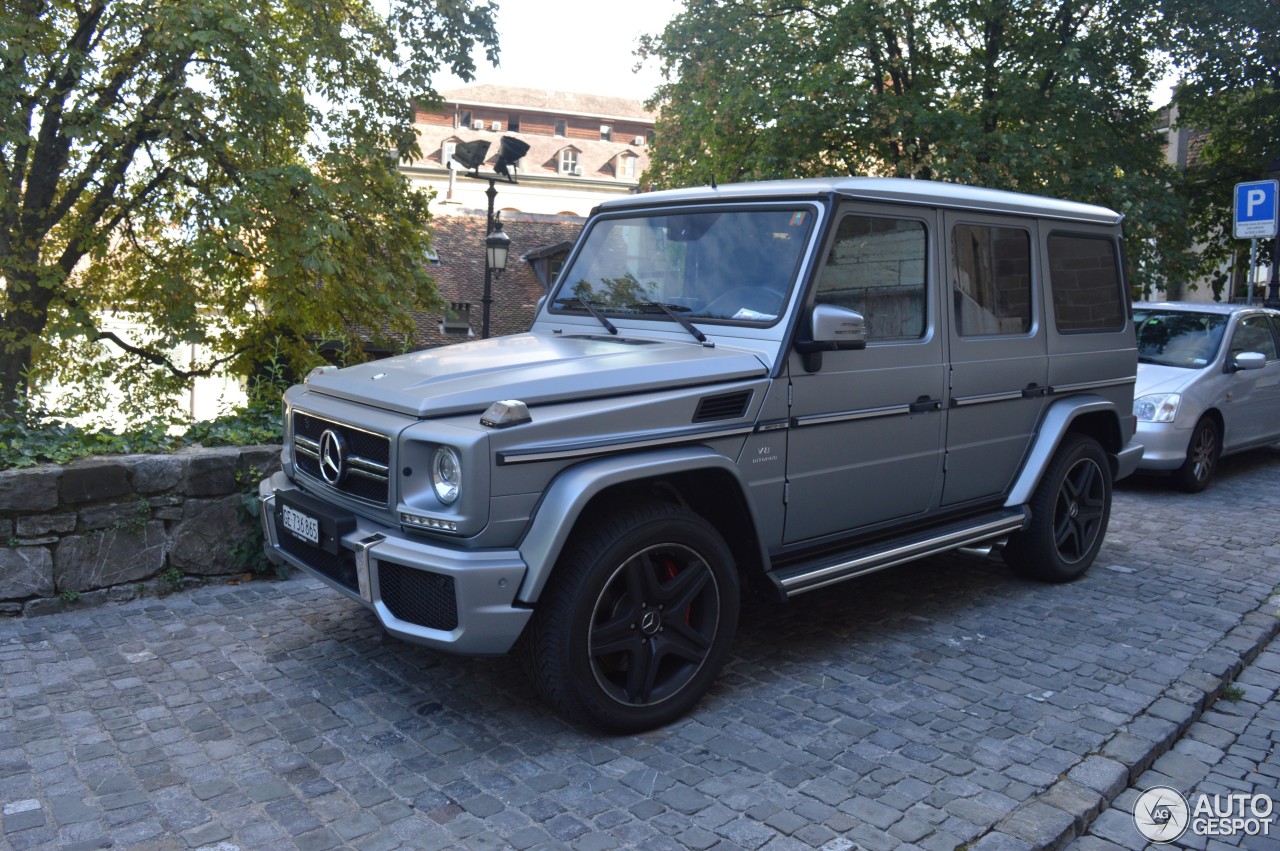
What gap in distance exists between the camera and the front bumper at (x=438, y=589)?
11.6 feet

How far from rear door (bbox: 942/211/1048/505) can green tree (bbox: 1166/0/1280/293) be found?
10643mm

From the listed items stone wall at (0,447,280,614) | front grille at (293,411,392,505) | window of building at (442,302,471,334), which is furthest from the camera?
window of building at (442,302,471,334)

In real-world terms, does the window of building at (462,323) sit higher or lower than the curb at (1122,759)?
higher

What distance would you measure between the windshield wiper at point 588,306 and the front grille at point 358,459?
1.40 metres

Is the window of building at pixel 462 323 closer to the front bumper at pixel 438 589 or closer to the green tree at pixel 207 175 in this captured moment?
the green tree at pixel 207 175

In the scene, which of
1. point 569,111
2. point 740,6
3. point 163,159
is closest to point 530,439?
point 163,159

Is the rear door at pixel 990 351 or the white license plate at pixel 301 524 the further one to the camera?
the rear door at pixel 990 351

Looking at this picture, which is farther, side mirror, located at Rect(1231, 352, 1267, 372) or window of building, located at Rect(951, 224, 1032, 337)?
side mirror, located at Rect(1231, 352, 1267, 372)

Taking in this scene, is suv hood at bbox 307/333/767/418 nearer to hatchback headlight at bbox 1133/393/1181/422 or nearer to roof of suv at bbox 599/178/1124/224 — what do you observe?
roof of suv at bbox 599/178/1124/224

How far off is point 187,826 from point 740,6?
1857cm

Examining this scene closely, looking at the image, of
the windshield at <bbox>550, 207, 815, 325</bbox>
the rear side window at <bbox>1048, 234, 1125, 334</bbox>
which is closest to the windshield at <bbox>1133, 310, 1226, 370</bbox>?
the rear side window at <bbox>1048, 234, 1125, 334</bbox>

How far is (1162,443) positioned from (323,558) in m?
7.80

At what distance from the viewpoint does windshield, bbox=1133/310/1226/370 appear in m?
9.91

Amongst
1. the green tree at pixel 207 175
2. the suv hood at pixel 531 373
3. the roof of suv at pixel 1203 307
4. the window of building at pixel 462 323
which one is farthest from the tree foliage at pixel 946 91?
the window of building at pixel 462 323
